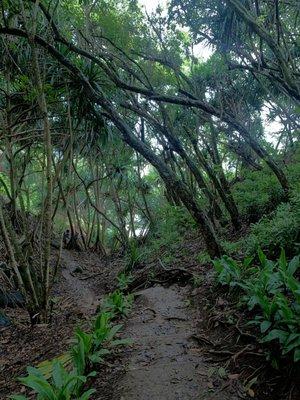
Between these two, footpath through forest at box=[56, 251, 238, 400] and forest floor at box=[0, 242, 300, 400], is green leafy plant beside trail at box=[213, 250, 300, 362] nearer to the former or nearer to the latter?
forest floor at box=[0, 242, 300, 400]

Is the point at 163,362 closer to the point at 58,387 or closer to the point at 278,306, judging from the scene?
the point at 58,387

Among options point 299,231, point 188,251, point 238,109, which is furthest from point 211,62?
point 299,231

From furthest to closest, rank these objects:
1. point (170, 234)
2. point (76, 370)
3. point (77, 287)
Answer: point (170, 234) < point (77, 287) < point (76, 370)

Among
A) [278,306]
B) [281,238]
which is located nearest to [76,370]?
[278,306]

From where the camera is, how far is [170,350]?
3436 millimetres

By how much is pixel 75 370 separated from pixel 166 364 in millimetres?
802

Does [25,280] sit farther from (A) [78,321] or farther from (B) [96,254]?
(B) [96,254]

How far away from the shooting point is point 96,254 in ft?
45.7

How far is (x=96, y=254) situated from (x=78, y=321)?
851cm

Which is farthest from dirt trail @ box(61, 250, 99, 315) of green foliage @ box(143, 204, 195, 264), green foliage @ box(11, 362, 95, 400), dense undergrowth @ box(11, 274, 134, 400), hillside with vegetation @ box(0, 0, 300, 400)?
green foliage @ box(11, 362, 95, 400)

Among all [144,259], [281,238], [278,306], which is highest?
[144,259]

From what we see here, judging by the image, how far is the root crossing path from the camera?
2680 mm

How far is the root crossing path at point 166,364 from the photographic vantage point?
268 centimetres

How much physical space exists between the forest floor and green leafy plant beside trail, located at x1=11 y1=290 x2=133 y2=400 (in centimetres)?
14
